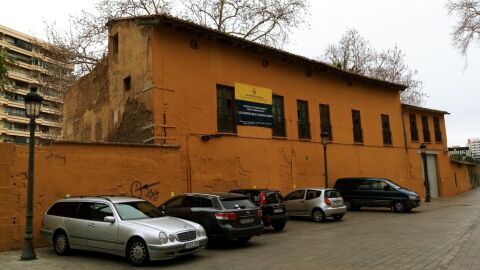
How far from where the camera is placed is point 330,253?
1005cm

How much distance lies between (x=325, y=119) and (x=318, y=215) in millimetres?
8445

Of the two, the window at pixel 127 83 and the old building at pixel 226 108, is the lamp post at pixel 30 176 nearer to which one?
the old building at pixel 226 108

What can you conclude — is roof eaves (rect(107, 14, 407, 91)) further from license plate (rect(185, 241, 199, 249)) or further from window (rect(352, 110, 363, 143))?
license plate (rect(185, 241, 199, 249))

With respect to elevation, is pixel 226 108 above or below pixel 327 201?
above

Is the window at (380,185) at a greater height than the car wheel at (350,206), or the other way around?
the window at (380,185)

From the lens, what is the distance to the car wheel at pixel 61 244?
10.4 meters

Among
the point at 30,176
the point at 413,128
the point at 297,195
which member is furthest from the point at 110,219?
the point at 413,128

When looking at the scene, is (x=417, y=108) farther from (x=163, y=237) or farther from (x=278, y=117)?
(x=163, y=237)

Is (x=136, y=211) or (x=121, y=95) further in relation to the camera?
(x=121, y=95)

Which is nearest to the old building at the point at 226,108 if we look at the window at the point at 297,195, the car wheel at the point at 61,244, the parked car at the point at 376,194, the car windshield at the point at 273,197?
the parked car at the point at 376,194

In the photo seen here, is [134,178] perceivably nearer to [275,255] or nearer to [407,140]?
[275,255]

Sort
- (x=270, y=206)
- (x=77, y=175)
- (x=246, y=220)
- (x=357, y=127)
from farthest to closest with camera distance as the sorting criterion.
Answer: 1. (x=357, y=127)
2. (x=270, y=206)
3. (x=77, y=175)
4. (x=246, y=220)

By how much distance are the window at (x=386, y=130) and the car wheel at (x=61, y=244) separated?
920 inches

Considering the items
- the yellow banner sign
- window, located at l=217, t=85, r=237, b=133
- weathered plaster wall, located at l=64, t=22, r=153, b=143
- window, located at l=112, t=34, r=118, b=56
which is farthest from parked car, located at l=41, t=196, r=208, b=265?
window, located at l=112, t=34, r=118, b=56
